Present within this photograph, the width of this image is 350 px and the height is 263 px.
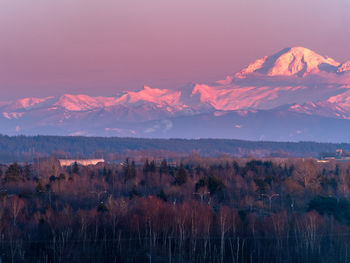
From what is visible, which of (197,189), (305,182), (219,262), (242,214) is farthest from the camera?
(305,182)

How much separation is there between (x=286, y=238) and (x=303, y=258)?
4.29 metres

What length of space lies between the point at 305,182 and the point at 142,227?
37420mm

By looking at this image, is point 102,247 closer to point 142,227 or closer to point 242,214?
point 142,227

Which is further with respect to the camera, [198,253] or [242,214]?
[242,214]

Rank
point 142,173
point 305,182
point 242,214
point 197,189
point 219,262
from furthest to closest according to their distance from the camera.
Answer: point 142,173
point 305,182
point 197,189
point 242,214
point 219,262

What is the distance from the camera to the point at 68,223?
183ft

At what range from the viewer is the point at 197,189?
265 ft

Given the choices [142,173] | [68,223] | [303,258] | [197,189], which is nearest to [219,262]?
[303,258]

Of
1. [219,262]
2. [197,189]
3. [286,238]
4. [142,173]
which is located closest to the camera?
[219,262]

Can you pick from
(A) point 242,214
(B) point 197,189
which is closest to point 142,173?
(B) point 197,189

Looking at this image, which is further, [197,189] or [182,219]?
[197,189]

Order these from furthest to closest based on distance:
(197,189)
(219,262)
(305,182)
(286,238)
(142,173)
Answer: (142,173)
(305,182)
(197,189)
(286,238)
(219,262)

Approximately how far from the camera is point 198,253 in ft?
169

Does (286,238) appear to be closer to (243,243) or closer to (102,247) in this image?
(243,243)
